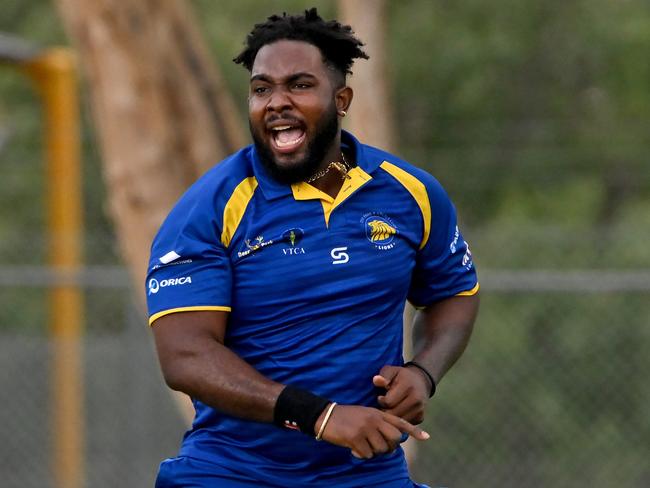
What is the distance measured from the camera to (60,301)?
9.88 m

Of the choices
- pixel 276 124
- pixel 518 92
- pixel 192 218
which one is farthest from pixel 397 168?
pixel 518 92

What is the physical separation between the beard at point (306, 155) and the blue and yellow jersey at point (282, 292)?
3cm

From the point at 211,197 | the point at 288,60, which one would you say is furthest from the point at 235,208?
the point at 288,60

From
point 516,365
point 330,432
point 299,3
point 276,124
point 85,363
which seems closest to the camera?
point 330,432

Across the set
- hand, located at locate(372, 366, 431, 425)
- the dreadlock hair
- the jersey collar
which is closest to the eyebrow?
the dreadlock hair

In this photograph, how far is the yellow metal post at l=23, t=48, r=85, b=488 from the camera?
9688 millimetres

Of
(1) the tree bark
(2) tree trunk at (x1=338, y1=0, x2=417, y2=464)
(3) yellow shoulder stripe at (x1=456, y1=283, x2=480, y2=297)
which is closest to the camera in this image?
(3) yellow shoulder stripe at (x1=456, y1=283, x2=480, y2=297)

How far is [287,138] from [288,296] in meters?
0.49

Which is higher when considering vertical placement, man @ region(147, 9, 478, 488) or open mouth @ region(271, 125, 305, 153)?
open mouth @ region(271, 125, 305, 153)

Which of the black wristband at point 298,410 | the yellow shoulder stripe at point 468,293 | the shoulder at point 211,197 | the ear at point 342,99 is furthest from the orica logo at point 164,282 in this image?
the yellow shoulder stripe at point 468,293

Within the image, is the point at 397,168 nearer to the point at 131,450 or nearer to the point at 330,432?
the point at 330,432

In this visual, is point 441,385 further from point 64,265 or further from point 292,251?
point 292,251

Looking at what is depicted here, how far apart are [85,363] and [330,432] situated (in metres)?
5.98

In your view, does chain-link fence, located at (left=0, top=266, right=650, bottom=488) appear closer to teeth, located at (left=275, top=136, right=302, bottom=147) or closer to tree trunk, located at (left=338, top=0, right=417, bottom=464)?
tree trunk, located at (left=338, top=0, right=417, bottom=464)
